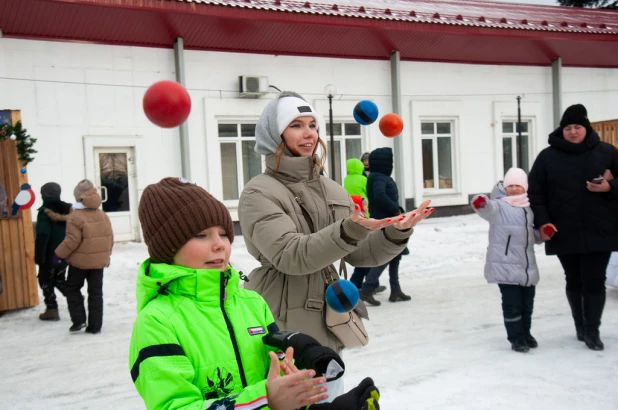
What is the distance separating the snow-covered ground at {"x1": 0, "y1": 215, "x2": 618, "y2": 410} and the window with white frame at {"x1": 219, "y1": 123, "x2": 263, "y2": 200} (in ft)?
18.6

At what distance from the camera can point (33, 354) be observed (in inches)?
229

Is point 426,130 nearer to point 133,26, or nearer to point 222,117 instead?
point 222,117

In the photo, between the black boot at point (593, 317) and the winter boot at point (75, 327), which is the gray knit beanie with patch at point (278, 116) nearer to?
the black boot at point (593, 317)

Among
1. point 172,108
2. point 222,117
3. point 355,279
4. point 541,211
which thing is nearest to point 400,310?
point 355,279

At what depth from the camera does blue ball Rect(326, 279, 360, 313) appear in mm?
2346

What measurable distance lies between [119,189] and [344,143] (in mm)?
5567

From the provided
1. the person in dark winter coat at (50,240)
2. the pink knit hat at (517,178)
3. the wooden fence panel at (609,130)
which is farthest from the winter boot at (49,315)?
the wooden fence panel at (609,130)

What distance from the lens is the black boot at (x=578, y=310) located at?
533 cm

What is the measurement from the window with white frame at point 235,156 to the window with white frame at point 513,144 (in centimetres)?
725

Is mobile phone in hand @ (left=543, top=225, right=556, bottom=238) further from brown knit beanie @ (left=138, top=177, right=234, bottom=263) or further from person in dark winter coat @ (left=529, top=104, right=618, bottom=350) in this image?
brown knit beanie @ (left=138, top=177, right=234, bottom=263)

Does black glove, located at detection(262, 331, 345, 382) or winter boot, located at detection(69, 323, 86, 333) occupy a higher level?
black glove, located at detection(262, 331, 345, 382)

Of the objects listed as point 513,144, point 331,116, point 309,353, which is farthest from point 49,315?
point 513,144

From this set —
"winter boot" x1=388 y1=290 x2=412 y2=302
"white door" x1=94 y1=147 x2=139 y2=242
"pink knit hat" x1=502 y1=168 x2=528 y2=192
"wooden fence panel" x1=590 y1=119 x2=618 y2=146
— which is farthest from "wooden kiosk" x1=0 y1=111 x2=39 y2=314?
"wooden fence panel" x1=590 y1=119 x2=618 y2=146

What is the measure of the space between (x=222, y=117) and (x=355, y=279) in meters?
7.03
